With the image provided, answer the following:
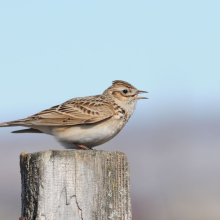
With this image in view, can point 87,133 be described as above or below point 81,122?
below

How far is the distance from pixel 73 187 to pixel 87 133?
2921 mm

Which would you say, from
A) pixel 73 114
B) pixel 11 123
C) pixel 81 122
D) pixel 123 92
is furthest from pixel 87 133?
pixel 123 92

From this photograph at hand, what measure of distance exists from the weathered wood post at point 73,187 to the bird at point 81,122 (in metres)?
2.53

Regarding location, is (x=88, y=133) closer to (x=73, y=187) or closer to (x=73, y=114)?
(x=73, y=114)

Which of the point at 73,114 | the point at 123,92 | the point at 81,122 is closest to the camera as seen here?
the point at 81,122

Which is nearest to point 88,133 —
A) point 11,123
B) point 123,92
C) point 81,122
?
point 81,122

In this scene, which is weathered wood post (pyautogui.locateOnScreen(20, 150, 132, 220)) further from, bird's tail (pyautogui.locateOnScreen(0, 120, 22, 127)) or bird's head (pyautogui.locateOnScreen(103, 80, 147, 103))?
bird's head (pyautogui.locateOnScreen(103, 80, 147, 103))

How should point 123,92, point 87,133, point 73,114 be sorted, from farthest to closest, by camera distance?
point 123,92, point 73,114, point 87,133

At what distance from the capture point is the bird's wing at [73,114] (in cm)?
709

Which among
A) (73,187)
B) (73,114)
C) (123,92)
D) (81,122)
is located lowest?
(73,187)

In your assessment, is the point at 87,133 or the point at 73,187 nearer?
the point at 73,187

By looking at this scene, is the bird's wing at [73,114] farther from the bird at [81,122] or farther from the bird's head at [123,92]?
the bird's head at [123,92]

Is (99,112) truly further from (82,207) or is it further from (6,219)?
(6,219)

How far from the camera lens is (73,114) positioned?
742 centimetres
